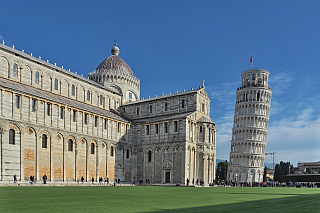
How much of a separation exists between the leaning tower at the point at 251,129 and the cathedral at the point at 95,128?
38616 mm

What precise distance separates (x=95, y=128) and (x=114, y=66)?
73.7ft

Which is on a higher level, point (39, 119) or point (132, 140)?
point (39, 119)

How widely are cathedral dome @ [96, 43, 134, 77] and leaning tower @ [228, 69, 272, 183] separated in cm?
4287

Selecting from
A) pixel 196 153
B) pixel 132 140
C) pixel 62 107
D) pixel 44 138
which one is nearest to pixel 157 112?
pixel 132 140

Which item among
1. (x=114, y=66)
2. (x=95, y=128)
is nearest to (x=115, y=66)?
(x=114, y=66)

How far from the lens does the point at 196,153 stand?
5575 cm

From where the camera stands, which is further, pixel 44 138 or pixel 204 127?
pixel 204 127

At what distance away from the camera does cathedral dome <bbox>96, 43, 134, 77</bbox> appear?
6881 centimetres

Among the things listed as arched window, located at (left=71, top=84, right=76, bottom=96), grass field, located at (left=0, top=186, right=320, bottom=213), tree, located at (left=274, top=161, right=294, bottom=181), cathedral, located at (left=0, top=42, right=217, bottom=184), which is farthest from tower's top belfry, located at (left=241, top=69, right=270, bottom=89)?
grass field, located at (left=0, top=186, right=320, bottom=213)

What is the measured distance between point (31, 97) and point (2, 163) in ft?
31.1

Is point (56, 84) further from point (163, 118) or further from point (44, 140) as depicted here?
point (163, 118)

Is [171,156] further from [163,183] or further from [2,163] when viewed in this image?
[2,163]

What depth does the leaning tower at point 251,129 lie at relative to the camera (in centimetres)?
9412

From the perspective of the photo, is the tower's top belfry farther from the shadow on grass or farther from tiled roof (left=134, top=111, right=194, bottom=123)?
the shadow on grass
